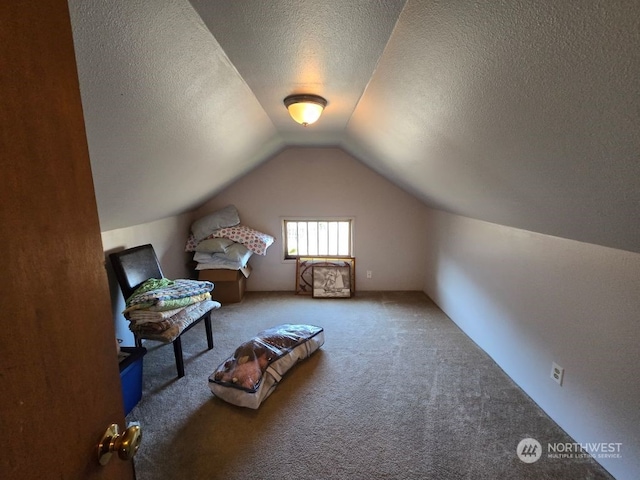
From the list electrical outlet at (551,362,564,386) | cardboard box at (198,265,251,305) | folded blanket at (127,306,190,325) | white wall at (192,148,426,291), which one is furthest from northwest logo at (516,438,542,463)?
cardboard box at (198,265,251,305)

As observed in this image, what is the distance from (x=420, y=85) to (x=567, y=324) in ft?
5.21

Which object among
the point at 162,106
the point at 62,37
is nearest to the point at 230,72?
the point at 162,106

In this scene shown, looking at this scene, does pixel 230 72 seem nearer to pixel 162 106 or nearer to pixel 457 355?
pixel 162 106

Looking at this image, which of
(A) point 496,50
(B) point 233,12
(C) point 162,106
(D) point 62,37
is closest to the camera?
(D) point 62,37

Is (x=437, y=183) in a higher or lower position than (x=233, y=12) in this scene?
lower

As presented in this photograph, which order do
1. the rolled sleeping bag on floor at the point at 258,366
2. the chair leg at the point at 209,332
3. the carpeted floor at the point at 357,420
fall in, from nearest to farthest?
the carpeted floor at the point at 357,420
the rolled sleeping bag on floor at the point at 258,366
the chair leg at the point at 209,332

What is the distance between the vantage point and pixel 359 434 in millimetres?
1720

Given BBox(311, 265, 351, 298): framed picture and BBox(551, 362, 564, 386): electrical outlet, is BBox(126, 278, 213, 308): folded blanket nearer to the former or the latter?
BBox(311, 265, 351, 298): framed picture

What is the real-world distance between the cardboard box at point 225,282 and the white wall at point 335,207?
403 mm

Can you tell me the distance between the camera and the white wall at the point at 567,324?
138cm

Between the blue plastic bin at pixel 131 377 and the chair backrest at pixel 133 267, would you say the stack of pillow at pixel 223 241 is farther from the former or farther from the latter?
the blue plastic bin at pixel 131 377

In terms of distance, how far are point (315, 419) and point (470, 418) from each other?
0.95 metres

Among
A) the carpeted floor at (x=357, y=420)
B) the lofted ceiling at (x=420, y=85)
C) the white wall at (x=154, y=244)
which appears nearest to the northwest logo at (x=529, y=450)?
the carpeted floor at (x=357, y=420)

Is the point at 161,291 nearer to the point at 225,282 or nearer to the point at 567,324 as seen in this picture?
the point at 225,282
